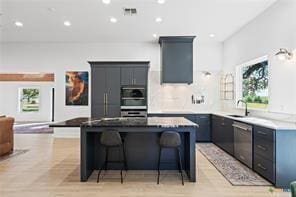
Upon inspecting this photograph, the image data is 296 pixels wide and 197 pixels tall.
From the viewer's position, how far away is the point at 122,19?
20.0 feet

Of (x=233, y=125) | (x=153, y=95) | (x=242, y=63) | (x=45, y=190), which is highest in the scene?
(x=242, y=63)

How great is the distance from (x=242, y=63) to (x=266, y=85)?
1.31 meters

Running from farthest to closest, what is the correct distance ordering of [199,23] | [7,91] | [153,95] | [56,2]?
[7,91] → [153,95] → [199,23] → [56,2]

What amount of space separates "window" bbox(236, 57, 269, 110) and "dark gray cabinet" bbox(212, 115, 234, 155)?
77 cm

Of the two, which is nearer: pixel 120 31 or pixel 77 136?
pixel 120 31

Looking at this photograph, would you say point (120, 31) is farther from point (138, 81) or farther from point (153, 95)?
Result: point (153, 95)

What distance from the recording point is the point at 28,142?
25.4 feet

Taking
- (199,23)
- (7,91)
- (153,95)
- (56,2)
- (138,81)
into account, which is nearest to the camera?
(56,2)

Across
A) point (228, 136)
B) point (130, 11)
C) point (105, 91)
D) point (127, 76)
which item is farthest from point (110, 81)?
point (228, 136)

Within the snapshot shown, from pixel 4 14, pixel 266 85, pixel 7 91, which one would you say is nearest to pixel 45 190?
pixel 4 14

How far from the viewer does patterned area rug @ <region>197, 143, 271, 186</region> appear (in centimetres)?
410

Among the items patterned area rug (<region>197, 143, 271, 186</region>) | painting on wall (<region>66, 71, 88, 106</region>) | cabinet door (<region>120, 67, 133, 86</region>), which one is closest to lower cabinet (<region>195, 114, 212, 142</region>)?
patterned area rug (<region>197, 143, 271, 186</region>)

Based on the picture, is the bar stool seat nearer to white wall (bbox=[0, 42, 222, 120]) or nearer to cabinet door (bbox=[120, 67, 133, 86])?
cabinet door (bbox=[120, 67, 133, 86])

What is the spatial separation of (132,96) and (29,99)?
30.5 ft
